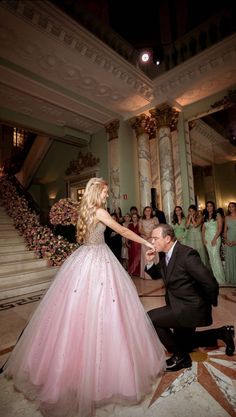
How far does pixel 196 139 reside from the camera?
7855 millimetres

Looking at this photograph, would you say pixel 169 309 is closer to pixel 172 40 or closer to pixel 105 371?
pixel 105 371

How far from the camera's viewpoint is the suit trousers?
1933mm

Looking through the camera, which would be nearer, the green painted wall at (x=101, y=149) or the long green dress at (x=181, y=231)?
the long green dress at (x=181, y=231)

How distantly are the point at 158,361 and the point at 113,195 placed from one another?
665cm

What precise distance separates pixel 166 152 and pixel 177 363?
650 centimetres

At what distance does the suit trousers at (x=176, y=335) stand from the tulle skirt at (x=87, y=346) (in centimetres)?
11

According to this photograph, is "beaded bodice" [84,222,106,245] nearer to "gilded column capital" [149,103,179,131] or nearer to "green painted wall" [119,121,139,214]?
"green painted wall" [119,121,139,214]

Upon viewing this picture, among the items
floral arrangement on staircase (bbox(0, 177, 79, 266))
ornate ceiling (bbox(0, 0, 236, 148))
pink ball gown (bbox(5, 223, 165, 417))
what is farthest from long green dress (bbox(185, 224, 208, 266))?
ornate ceiling (bbox(0, 0, 236, 148))

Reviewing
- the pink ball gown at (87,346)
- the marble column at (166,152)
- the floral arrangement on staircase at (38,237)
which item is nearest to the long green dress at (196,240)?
the marble column at (166,152)

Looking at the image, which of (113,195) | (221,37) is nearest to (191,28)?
(221,37)

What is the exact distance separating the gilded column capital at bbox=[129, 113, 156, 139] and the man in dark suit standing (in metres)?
6.92

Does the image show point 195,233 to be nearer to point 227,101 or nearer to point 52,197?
point 227,101

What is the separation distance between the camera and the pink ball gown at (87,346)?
1486mm

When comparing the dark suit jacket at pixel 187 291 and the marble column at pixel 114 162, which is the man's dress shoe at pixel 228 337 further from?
the marble column at pixel 114 162
